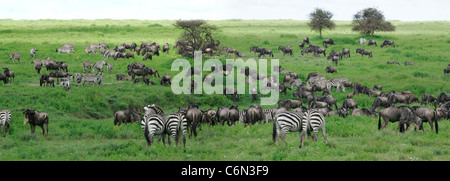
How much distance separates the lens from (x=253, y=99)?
2597cm

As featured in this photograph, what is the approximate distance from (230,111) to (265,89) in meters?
8.90

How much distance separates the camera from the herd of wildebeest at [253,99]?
620 inches

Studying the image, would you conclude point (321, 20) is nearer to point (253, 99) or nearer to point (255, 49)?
point (255, 49)

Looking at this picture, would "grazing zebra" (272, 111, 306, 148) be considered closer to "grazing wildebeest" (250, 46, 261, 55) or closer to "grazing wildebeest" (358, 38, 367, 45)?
"grazing wildebeest" (250, 46, 261, 55)

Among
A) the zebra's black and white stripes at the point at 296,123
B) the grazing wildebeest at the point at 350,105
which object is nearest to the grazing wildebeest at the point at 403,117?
the zebra's black and white stripes at the point at 296,123

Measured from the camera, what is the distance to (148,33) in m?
61.4

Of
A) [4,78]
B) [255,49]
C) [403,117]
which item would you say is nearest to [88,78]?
[4,78]

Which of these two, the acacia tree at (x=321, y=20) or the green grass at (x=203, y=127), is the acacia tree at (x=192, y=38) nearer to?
the green grass at (x=203, y=127)

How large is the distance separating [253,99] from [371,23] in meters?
37.8

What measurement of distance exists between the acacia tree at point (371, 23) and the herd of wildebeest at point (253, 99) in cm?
1563
